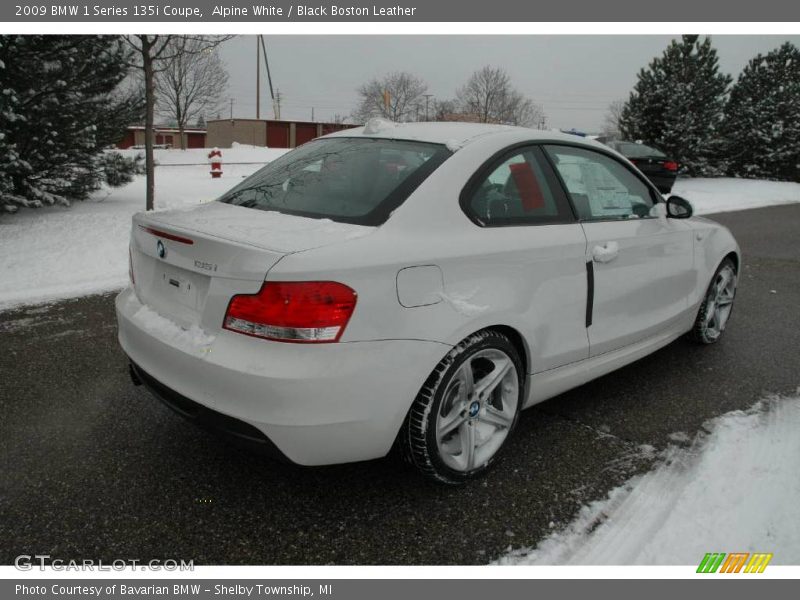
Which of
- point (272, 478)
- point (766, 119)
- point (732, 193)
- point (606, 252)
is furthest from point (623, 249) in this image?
point (766, 119)

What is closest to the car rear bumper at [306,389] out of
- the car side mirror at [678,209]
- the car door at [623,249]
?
the car door at [623,249]

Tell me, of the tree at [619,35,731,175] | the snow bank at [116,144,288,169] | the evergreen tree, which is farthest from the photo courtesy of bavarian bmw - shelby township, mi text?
the snow bank at [116,144,288,169]

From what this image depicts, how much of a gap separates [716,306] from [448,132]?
9.09 feet

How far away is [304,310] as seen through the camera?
6.71 feet

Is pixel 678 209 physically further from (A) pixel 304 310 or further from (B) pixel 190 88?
(B) pixel 190 88

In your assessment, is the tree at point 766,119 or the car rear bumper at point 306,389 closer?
the car rear bumper at point 306,389

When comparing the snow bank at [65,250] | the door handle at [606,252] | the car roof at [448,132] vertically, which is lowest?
the snow bank at [65,250]

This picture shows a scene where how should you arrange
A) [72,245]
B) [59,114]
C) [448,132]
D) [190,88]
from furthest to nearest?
[190,88] < [59,114] < [72,245] < [448,132]

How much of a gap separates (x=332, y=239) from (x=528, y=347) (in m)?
1.07

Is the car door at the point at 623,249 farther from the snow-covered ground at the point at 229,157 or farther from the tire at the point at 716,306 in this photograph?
the snow-covered ground at the point at 229,157

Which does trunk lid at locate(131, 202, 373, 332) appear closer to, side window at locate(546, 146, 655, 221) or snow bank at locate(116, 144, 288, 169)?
side window at locate(546, 146, 655, 221)

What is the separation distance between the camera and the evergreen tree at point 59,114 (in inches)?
323

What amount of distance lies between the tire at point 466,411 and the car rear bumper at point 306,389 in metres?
0.11

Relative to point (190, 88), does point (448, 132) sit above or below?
below
